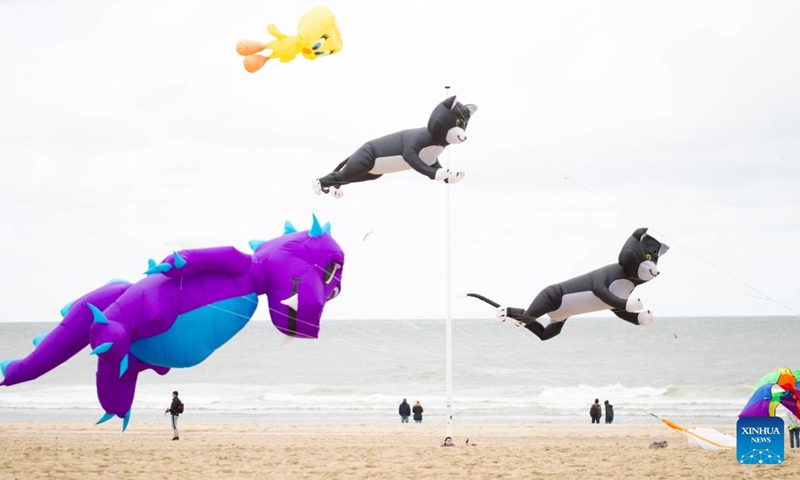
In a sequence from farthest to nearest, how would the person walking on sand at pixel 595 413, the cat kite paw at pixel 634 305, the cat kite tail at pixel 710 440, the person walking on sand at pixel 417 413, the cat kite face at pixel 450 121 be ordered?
the person walking on sand at pixel 417 413, the person walking on sand at pixel 595 413, the cat kite tail at pixel 710 440, the cat kite face at pixel 450 121, the cat kite paw at pixel 634 305

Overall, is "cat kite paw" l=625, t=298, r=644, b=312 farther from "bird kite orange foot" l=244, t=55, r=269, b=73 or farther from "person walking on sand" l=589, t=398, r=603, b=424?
"person walking on sand" l=589, t=398, r=603, b=424

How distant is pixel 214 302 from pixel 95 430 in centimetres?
1265

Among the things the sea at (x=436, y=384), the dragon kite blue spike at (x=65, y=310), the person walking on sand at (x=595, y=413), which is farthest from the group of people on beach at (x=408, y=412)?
the dragon kite blue spike at (x=65, y=310)

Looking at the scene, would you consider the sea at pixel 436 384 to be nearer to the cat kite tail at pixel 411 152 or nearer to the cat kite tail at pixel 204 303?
the cat kite tail at pixel 411 152

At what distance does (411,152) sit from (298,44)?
1413 mm

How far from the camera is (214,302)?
8.85m

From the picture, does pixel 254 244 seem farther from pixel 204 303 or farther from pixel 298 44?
pixel 298 44

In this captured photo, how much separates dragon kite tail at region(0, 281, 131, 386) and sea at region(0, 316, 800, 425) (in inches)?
311

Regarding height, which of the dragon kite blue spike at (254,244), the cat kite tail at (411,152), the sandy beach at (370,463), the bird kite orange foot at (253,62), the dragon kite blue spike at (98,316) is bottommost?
the sandy beach at (370,463)

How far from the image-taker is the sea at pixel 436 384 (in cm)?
2594

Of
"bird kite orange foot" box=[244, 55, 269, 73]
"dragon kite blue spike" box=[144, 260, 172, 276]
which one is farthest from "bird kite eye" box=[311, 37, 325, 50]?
"dragon kite blue spike" box=[144, 260, 172, 276]

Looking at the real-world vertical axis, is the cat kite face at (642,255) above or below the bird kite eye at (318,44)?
below

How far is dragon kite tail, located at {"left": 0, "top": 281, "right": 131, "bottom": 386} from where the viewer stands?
9.18 m

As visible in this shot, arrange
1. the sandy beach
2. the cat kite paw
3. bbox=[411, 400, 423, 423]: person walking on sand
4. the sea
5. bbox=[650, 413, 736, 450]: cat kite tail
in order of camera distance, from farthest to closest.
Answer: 1. the sea
2. bbox=[411, 400, 423, 423]: person walking on sand
3. bbox=[650, 413, 736, 450]: cat kite tail
4. the sandy beach
5. the cat kite paw
